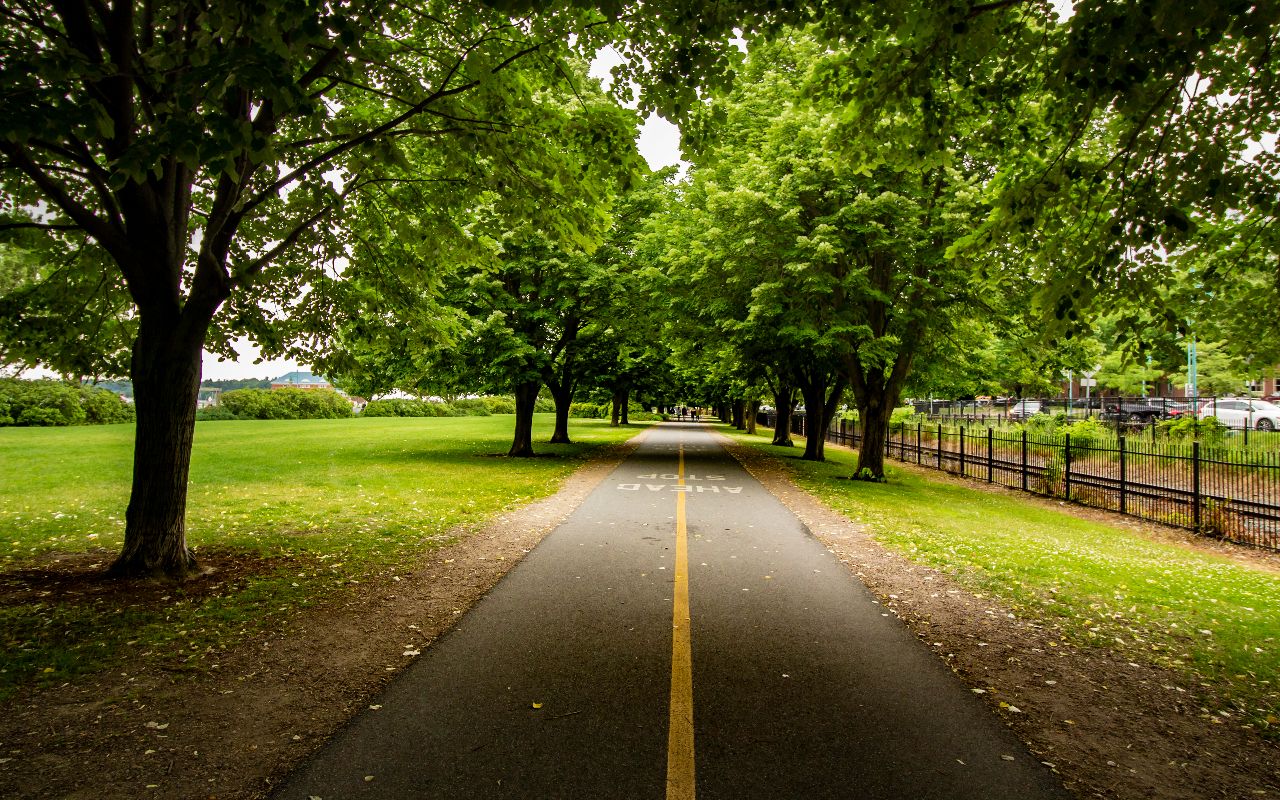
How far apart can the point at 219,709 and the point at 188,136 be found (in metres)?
3.65

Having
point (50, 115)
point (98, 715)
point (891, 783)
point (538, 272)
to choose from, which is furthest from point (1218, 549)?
point (538, 272)

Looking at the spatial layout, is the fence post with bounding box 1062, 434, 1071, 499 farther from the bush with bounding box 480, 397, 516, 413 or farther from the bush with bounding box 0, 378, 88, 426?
the bush with bounding box 480, 397, 516, 413

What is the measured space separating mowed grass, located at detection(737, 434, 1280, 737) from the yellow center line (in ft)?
11.7

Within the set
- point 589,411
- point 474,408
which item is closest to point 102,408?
point 474,408

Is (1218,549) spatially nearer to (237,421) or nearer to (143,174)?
(143,174)

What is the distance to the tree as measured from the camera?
403 cm

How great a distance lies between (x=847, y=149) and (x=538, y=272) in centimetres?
1467

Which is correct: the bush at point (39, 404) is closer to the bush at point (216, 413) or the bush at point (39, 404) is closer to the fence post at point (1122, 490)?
the bush at point (216, 413)

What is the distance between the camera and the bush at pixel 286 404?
44969 millimetres

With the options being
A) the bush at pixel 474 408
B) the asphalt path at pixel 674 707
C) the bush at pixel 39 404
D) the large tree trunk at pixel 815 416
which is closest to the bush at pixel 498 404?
the bush at pixel 474 408

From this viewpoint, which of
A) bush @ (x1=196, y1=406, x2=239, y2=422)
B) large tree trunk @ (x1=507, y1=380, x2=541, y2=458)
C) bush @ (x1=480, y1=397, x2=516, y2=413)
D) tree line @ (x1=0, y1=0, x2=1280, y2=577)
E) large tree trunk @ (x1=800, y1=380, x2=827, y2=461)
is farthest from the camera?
bush @ (x1=480, y1=397, x2=516, y2=413)

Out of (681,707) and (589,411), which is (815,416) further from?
(589,411)

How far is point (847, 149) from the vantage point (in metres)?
7.23

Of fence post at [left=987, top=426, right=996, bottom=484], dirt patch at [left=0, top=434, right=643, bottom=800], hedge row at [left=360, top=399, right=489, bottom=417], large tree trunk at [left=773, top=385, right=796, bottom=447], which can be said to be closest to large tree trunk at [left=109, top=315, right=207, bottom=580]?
dirt patch at [left=0, top=434, right=643, bottom=800]
